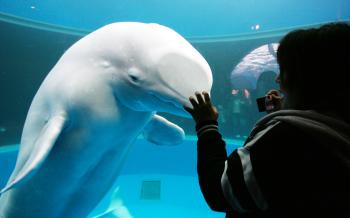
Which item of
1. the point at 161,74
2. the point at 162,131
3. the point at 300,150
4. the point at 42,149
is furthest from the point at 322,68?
the point at 162,131

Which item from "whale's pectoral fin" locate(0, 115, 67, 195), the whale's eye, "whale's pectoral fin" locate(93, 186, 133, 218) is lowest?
"whale's pectoral fin" locate(93, 186, 133, 218)

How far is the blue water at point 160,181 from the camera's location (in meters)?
5.87

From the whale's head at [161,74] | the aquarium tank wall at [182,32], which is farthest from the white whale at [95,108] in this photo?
the aquarium tank wall at [182,32]

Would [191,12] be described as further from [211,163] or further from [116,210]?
[211,163]

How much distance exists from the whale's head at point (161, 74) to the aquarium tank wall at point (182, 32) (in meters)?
5.93

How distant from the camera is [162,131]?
3717mm

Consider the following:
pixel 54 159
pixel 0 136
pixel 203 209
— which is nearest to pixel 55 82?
pixel 54 159

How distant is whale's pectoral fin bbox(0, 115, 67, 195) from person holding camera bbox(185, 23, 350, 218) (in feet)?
5.01

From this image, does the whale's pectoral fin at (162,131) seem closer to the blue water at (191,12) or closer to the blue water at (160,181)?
the blue water at (160,181)

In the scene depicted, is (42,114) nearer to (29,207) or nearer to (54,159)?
(54,159)

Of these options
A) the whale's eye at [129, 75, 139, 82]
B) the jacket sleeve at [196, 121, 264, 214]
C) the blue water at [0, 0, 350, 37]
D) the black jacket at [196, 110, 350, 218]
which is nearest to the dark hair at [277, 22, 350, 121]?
the black jacket at [196, 110, 350, 218]

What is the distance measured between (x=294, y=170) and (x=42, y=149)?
2040mm

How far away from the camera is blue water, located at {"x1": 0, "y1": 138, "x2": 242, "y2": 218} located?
587cm

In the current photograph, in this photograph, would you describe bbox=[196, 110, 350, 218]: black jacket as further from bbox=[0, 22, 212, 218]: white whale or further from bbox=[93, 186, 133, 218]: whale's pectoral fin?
bbox=[93, 186, 133, 218]: whale's pectoral fin
